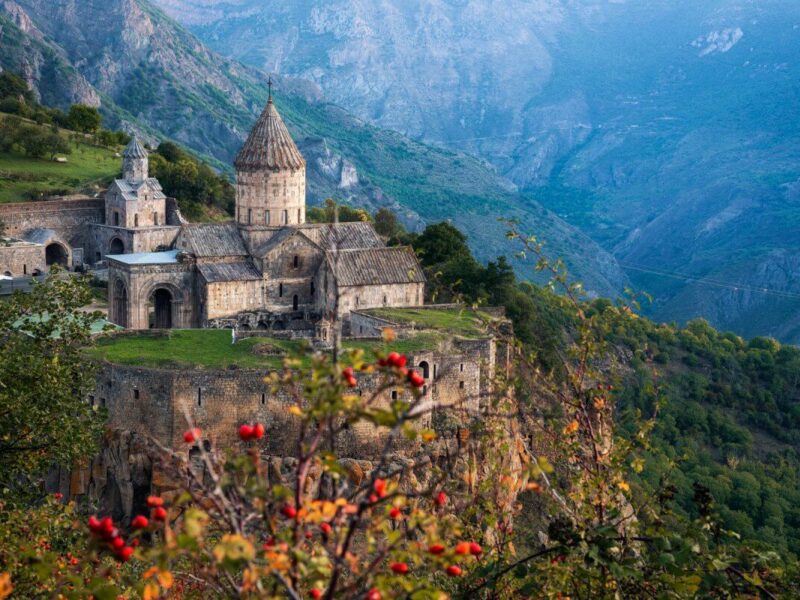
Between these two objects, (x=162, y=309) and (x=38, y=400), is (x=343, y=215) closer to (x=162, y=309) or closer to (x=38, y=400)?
(x=162, y=309)

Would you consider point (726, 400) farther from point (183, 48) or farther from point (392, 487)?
point (183, 48)

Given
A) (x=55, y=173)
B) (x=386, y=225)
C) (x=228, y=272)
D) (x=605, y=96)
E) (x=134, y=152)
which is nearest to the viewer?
(x=228, y=272)

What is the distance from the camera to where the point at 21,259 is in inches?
1603

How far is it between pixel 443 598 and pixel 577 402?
15.0 ft

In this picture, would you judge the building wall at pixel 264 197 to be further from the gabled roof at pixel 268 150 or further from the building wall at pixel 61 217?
the building wall at pixel 61 217

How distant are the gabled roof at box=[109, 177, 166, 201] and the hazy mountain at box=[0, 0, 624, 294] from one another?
43.3 metres

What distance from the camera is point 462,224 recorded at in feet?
304

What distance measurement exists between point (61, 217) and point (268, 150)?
1112 cm

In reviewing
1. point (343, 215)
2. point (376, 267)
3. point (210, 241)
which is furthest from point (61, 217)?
point (376, 267)

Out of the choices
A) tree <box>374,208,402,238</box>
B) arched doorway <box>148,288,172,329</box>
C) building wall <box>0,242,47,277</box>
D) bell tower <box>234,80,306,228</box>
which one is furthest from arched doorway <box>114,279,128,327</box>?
tree <box>374,208,402,238</box>

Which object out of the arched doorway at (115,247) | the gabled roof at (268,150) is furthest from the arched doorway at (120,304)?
the arched doorway at (115,247)

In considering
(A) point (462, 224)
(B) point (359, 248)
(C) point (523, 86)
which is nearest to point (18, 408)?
(B) point (359, 248)

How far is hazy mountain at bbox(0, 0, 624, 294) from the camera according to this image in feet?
304

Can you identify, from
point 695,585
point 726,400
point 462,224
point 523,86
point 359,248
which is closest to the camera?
point 695,585
